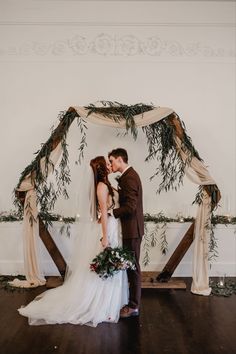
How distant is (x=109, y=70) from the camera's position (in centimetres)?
627

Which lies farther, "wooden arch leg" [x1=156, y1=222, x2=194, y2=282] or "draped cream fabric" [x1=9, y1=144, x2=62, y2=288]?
"wooden arch leg" [x1=156, y1=222, x2=194, y2=282]

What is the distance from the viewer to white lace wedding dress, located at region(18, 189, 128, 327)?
12.3 ft

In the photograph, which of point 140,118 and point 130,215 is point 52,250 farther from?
point 140,118

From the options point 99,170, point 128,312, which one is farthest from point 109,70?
point 128,312

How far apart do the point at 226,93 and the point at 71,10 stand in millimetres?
2974

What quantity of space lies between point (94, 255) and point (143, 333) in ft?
3.17

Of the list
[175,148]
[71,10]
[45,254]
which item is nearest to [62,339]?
[45,254]

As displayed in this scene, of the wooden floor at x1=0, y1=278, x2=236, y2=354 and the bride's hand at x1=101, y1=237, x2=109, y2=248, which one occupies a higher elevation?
the bride's hand at x1=101, y1=237, x2=109, y2=248

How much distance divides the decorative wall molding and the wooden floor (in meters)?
4.04

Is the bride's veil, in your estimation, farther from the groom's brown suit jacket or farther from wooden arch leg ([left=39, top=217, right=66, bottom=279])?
wooden arch leg ([left=39, top=217, right=66, bottom=279])

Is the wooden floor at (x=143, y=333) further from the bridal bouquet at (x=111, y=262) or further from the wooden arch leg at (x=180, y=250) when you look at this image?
the wooden arch leg at (x=180, y=250)

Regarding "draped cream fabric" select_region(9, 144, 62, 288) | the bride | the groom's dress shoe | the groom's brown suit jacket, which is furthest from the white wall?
the groom's dress shoe

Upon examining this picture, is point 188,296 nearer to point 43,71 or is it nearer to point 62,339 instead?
point 62,339

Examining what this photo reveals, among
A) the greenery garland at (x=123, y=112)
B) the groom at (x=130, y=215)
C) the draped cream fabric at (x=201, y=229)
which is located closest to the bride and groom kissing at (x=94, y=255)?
the groom at (x=130, y=215)
